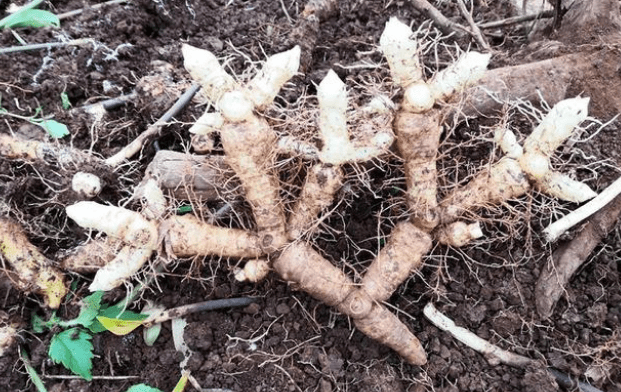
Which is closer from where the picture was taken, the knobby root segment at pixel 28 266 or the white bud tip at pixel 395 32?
the white bud tip at pixel 395 32

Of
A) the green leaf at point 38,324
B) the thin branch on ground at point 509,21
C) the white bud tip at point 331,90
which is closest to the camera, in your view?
the white bud tip at point 331,90

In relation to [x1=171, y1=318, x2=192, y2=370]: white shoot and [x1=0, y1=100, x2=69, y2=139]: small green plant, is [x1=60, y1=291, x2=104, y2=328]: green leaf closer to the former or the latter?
[x1=171, y1=318, x2=192, y2=370]: white shoot

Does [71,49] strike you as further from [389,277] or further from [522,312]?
[522,312]

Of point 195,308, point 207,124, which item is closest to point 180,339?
point 195,308

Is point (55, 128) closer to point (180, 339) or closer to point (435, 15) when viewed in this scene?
point (180, 339)

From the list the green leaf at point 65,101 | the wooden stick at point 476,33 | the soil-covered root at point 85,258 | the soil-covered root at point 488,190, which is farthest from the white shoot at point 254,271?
the wooden stick at point 476,33

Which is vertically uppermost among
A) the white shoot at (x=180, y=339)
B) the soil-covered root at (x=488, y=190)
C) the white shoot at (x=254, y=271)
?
the soil-covered root at (x=488, y=190)

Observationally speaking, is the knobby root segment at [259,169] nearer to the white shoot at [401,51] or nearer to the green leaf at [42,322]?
the white shoot at [401,51]

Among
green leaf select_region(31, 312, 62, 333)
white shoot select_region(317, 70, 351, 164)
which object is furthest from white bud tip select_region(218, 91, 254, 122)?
green leaf select_region(31, 312, 62, 333)
